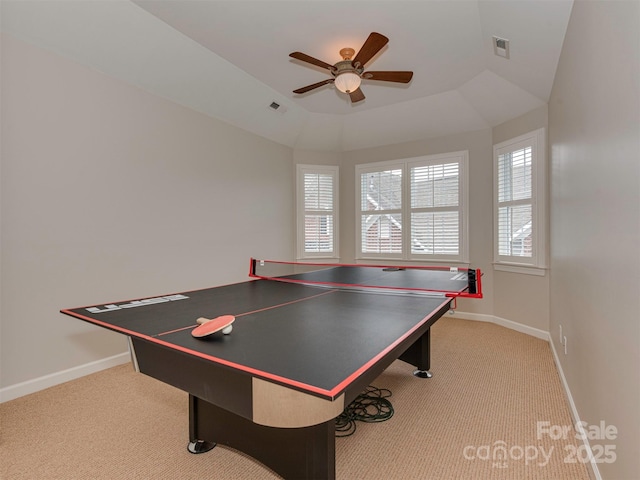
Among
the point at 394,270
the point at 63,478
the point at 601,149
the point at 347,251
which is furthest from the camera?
the point at 347,251

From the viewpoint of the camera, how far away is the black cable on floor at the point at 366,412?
6.48ft

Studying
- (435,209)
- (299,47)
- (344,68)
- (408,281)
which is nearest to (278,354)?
(408,281)

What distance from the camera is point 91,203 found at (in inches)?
112

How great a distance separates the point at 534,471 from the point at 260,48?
3.84 meters

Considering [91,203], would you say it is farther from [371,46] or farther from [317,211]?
[317,211]

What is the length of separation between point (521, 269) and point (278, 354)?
3.84 m

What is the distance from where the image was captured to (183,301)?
6.51 feet

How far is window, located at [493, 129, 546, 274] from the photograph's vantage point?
144 inches

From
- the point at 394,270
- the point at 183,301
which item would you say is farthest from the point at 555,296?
the point at 183,301

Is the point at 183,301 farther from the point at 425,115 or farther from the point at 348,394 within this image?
the point at 425,115

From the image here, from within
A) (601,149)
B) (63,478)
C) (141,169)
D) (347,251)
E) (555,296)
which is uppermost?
(141,169)

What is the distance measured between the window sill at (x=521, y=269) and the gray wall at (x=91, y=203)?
3.54 metres

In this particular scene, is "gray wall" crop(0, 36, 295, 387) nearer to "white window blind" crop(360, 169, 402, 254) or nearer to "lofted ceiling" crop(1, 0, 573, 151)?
"lofted ceiling" crop(1, 0, 573, 151)

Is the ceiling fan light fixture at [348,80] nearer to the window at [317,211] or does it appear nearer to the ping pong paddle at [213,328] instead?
the ping pong paddle at [213,328]
